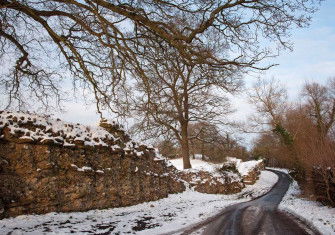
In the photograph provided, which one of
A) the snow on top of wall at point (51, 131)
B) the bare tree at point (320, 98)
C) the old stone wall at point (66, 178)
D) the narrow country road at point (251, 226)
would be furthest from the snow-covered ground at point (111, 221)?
the bare tree at point (320, 98)

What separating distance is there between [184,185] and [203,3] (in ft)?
44.8

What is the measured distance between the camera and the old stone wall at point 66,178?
8664 mm

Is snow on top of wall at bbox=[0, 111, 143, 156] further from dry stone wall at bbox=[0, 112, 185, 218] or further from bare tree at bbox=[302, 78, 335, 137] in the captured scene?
bare tree at bbox=[302, 78, 335, 137]

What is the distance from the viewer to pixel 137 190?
1325 centimetres

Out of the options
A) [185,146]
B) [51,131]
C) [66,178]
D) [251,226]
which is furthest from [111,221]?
[185,146]

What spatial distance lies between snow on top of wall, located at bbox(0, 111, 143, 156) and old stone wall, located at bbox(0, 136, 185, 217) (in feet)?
0.76

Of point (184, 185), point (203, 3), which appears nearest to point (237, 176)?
point (184, 185)

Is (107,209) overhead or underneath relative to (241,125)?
underneath

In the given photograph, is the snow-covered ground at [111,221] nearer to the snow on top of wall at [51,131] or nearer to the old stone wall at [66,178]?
the old stone wall at [66,178]

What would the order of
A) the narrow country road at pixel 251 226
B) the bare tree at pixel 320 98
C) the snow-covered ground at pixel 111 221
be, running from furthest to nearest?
1. the bare tree at pixel 320 98
2. the narrow country road at pixel 251 226
3. the snow-covered ground at pixel 111 221

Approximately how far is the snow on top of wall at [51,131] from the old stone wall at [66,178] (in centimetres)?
23

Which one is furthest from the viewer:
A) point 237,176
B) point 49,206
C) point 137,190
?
point 237,176

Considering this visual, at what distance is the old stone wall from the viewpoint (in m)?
8.66

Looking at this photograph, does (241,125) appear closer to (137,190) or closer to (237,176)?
(237,176)
